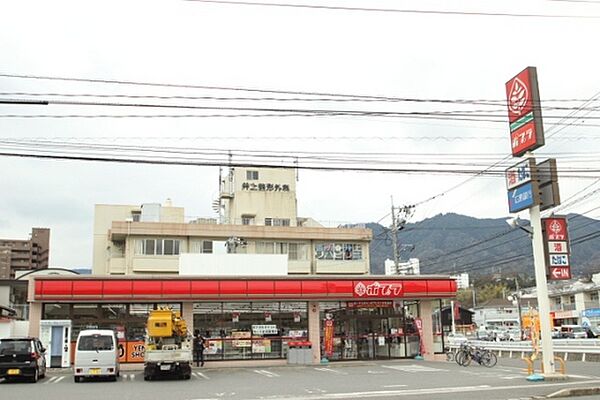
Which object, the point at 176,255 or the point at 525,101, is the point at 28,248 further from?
the point at 525,101

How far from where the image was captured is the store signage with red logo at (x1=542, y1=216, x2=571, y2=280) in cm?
2100

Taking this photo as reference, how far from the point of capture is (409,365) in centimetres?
2809

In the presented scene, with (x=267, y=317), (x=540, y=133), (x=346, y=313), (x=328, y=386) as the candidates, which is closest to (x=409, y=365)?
(x=346, y=313)

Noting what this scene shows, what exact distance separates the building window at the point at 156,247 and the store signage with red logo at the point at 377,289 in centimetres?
2581

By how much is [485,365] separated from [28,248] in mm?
108466

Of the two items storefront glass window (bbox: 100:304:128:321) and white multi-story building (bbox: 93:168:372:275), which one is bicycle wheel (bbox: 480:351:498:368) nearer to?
storefront glass window (bbox: 100:304:128:321)

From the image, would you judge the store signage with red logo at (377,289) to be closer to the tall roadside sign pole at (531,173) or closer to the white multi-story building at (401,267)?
the tall roadside sign pole at (531,173)

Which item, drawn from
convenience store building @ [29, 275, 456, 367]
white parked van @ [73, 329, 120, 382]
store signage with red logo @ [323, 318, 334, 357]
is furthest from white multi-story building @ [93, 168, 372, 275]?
white parked van @ [73, 329, 120, 382]

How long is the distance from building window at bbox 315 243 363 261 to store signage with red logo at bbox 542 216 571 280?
35.6m

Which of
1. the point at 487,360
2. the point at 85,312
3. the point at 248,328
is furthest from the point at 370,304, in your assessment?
the point at 85,312

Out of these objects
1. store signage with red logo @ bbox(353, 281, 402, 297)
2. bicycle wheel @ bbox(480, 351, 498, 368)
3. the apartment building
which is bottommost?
bicycle wheel @ bbox(480, 351, 498, 368)

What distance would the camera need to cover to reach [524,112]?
2141 cm

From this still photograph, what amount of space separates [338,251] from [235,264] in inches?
722

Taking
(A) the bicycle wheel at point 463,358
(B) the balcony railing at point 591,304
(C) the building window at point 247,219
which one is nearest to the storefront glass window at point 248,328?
(A) the bicycle wheel at point 463,358
